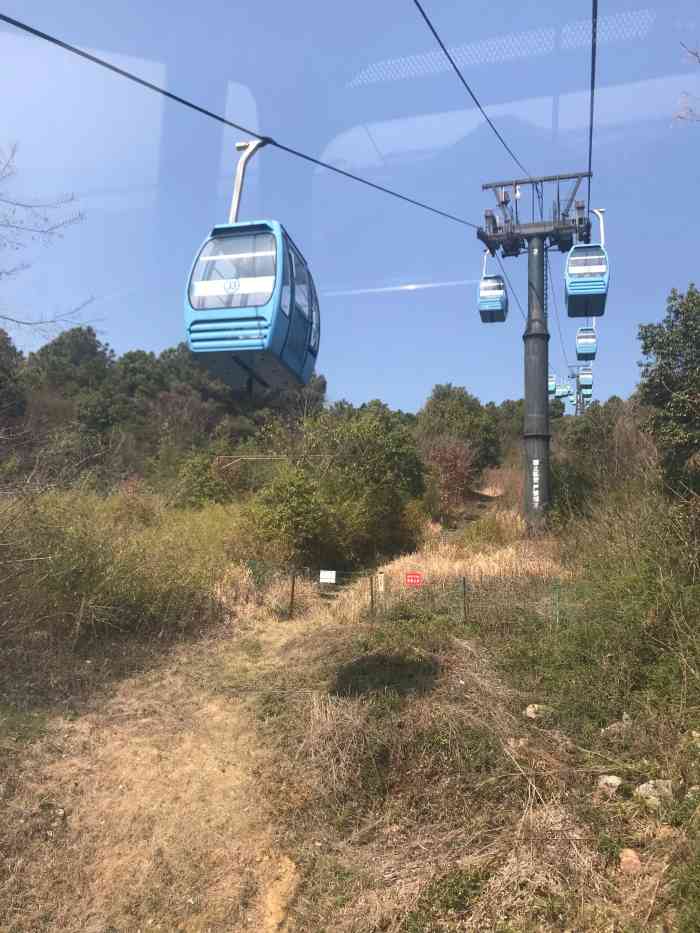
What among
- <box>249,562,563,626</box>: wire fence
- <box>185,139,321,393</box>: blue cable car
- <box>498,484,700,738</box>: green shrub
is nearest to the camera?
<box>498,484,700,738</box>: green shrub

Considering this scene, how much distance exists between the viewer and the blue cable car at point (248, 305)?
650 cm

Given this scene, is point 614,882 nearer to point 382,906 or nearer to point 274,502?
point 382,906

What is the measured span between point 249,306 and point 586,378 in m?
28.3

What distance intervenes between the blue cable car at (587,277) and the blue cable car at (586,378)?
1665 centimetres

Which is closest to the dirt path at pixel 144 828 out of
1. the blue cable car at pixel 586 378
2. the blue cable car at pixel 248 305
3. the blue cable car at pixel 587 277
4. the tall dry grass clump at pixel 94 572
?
the tall dry grass clump at pixel 94 572

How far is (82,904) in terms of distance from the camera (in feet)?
14.1

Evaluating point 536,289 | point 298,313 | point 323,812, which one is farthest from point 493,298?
point 323,812

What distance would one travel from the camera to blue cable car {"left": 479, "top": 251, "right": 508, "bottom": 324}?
1716 cm

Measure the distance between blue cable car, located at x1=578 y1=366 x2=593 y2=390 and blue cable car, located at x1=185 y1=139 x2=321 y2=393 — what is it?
27.2m

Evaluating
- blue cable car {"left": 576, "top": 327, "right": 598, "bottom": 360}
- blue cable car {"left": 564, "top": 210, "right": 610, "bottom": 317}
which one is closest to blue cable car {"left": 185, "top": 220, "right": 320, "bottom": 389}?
blue cable car {"left": 564, "top": 210, "right": 610, "bottom": 317}

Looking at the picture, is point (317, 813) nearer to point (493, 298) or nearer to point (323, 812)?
point (323, 812)

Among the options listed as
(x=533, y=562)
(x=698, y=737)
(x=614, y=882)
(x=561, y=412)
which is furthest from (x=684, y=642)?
(x=561, y=412)

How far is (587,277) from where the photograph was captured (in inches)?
615

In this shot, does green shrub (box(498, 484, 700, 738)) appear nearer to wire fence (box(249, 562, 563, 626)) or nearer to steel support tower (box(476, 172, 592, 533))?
wire fence (box(249, 562, 563, 626))
